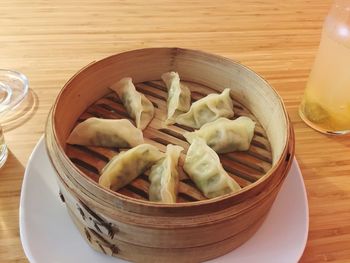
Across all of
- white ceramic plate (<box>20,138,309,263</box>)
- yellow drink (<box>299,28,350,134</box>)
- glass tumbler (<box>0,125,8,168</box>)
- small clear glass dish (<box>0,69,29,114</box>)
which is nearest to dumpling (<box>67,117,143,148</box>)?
white ceramic plate (<box>20,138,309,263</box>)

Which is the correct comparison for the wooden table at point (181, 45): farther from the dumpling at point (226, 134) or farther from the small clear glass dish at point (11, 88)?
the dumpling at point (226, 134)

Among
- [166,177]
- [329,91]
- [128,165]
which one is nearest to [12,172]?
[128,165]

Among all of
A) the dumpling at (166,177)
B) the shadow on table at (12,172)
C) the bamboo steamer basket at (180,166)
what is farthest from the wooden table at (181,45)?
the dumpling at (166,177)

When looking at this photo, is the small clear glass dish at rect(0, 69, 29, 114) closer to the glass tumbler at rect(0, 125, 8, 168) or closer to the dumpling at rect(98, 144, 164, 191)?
the glass tumbler at rect(0, 125, 8, 168)

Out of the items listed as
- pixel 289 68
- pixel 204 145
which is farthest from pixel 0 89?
pixel 289 68

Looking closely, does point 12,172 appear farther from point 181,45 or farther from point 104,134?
point 181,45
